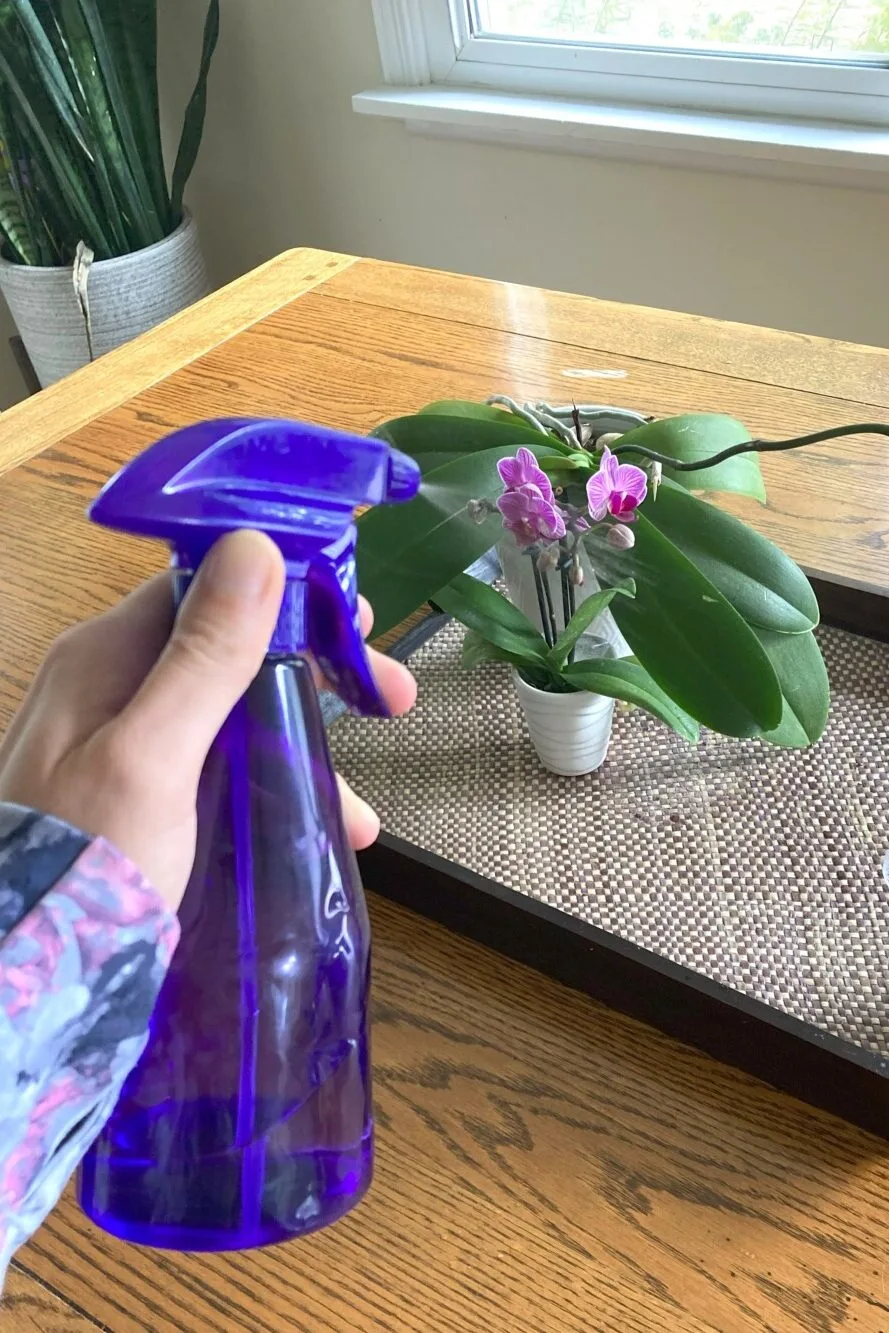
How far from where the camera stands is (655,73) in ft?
4.73

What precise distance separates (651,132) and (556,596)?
1.09m

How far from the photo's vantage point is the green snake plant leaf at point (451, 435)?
526mm

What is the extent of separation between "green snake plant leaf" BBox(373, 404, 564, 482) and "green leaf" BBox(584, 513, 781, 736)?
0.08 m

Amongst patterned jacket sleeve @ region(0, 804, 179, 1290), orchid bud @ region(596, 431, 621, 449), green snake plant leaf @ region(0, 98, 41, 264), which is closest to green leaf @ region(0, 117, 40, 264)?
green snake plant leaf @ region(0, 98, 41, 264)

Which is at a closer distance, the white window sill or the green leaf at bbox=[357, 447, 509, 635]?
the green leaf at bbox=[357, 447, 509, 635]

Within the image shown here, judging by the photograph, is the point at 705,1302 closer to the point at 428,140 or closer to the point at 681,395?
the point at 681,395

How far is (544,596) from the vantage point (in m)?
0.51

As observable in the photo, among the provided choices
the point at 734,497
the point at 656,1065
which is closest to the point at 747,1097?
the point at 656,1065

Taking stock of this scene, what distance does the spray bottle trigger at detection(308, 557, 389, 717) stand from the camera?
1.06ft

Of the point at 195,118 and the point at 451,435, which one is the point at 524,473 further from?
the point at 195,118

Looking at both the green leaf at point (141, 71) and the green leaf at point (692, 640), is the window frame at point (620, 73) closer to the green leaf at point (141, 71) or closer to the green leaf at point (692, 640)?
the green leaf at point (141, 71)

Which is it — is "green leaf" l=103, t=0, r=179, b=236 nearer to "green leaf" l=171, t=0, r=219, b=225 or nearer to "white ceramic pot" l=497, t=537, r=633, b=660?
"green leaf" l=171, t=0, r=219, b=225

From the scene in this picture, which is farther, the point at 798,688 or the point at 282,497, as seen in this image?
the point at 798,688

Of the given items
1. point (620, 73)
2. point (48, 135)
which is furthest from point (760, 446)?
point (48, 135)
